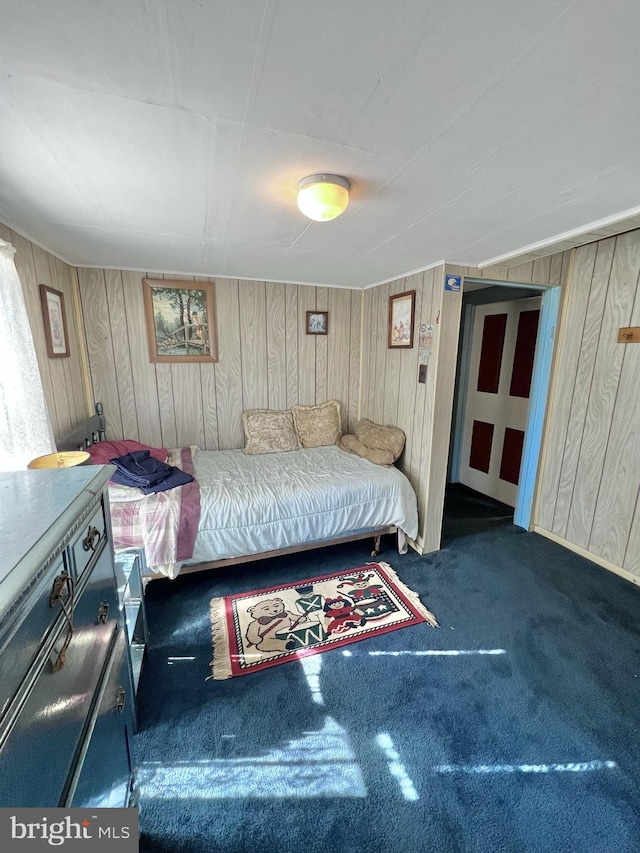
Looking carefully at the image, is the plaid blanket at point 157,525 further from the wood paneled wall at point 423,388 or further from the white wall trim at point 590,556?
the white wall trim at point 590,556

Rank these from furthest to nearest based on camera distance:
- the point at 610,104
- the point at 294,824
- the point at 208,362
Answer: the point at 208,362, the point at 294,824, the point at 610,104

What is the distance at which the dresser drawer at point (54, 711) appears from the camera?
1.90 ft

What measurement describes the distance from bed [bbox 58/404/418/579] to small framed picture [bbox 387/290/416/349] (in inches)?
41.1

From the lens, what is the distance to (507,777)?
1.32 metres

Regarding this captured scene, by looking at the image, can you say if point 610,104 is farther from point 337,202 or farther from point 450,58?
point 337,202

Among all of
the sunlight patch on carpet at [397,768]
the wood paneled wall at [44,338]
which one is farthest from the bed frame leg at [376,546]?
the wood paneled wall at [44,338]

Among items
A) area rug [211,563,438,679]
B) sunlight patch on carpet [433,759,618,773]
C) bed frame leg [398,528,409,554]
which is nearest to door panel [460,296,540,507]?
bed frame leg [398,528,409,554]

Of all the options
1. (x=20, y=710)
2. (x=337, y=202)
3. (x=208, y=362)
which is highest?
(x=337, y=202)

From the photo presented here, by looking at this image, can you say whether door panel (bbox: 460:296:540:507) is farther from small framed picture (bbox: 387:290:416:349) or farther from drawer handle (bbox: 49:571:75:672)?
drawer handle (bbox: 49:571:75:672)

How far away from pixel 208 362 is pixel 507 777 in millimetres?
3199

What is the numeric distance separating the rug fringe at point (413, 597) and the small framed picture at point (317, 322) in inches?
87.2

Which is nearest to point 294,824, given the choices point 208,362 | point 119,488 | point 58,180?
point 119,488

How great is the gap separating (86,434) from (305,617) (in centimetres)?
208

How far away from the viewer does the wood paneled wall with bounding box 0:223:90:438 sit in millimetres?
2090
